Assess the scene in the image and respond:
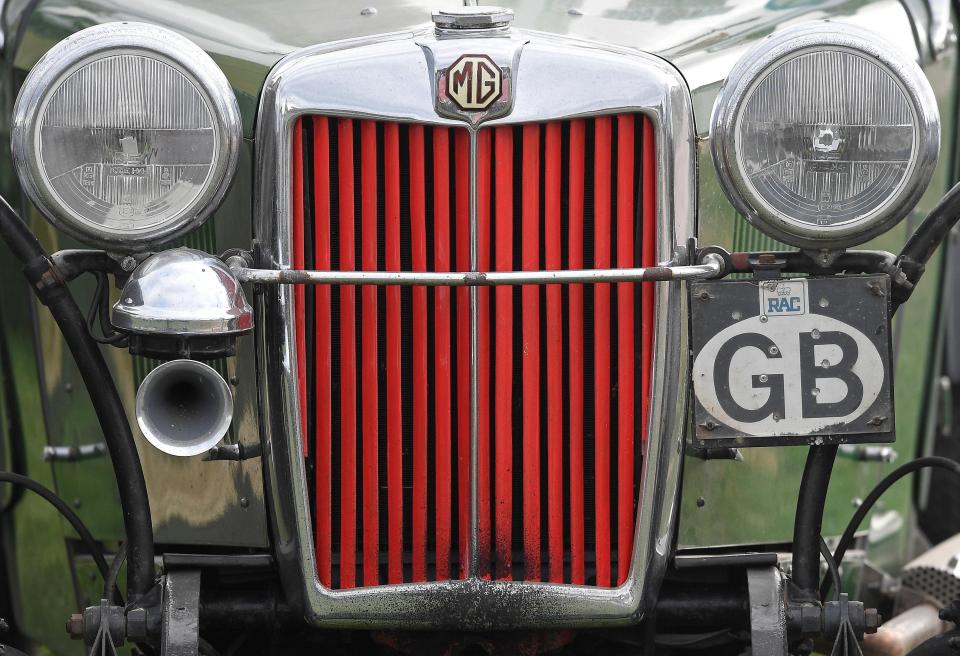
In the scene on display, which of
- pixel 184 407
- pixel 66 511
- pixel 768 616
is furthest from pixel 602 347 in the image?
pixel 66 511

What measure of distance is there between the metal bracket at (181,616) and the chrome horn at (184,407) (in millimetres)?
310

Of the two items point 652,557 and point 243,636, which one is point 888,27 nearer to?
point 652,557

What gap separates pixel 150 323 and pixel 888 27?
1.52 m

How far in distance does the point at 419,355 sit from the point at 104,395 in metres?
0.51

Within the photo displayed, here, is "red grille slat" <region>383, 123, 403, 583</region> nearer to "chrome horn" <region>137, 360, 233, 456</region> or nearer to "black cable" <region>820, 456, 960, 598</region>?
"chrome horn" <region>137, 360, 233, 456</region>

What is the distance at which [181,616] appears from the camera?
2436 millimetres

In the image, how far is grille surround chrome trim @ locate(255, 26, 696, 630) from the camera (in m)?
2.37

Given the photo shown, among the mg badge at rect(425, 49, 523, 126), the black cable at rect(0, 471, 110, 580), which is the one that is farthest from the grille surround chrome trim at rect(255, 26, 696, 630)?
the black cable at rect(0, 471, 110, 580)

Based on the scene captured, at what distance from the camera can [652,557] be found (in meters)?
2.52

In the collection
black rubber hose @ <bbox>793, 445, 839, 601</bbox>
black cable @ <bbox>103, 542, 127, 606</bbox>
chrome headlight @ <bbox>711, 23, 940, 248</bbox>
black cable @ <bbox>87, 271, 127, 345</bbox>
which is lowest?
black cable @ <bbox>103, 542, 127, 606</bbox>

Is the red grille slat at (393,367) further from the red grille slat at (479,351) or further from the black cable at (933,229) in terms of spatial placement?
the black cable at (933,229)

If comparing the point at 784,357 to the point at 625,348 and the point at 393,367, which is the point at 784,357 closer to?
the point at 625,348

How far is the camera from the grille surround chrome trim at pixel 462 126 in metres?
2.37

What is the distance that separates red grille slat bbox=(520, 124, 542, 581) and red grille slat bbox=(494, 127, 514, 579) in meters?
0.02
